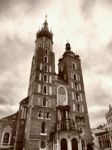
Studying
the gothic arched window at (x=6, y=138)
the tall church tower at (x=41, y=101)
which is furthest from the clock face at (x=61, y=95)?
the gothic arched window at (x=6, y=138)

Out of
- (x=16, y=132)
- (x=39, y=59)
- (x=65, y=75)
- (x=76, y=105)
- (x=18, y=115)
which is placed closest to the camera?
(x=16, y=132)

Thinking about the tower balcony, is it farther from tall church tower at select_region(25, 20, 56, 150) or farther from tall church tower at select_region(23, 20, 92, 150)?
tall church tower at select_region(25, 20, 56, 150)

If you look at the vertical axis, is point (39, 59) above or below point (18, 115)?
above

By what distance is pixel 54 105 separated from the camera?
1245 inches

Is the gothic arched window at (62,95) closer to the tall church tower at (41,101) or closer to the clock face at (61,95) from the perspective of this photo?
the clock face at (61,95)

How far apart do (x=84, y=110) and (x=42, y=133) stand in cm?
1260

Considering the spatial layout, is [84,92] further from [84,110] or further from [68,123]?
[68,123]

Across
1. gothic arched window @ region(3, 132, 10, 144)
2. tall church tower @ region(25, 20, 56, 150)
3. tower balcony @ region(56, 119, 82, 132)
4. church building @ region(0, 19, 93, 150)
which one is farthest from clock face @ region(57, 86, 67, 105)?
gothic arched window @ region(3, 132, 10, 144)

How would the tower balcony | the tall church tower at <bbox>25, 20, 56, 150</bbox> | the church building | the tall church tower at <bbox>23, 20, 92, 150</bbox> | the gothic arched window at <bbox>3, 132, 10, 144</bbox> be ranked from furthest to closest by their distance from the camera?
the gothic arched window at <bbox>3, 132, 10, 144</bbox> → the tall church tower at <bbox>25, 20, 56, 150</bbox> → the tower balcony → the church building → the tall church tower at <bbox>23, 20, 92, 150</bbox>

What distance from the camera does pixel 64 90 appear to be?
1415 inches

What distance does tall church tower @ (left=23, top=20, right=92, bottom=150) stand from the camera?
84.6 ft

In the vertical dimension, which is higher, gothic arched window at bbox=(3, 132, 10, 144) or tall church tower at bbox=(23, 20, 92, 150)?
tall church tower at bbox=(23, 20, 92, 150)

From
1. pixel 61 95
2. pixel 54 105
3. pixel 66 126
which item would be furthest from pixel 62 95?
pixel 66 126

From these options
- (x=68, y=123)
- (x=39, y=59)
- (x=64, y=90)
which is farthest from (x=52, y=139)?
(x=39, y=59)
